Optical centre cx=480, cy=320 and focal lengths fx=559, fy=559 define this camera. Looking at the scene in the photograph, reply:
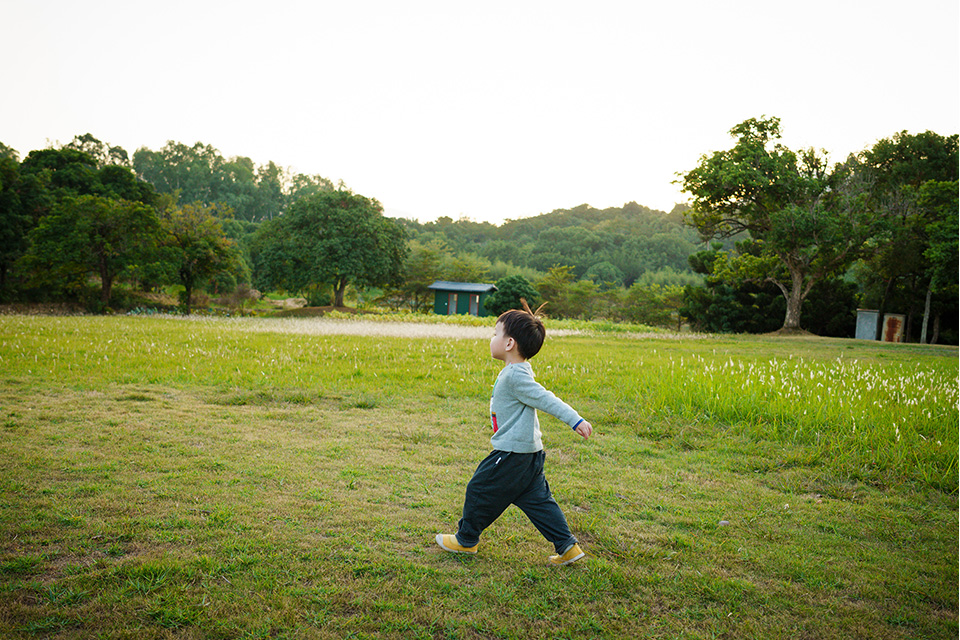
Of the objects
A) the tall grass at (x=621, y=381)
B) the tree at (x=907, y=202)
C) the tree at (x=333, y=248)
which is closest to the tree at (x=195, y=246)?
the tree at (x=333, y=248)

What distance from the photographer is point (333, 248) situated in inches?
1336

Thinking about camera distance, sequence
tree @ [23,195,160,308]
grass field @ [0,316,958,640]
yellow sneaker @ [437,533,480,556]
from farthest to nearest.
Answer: tree @ [23,195,160,308], yellow sneaker @ [437,533,480,556], grass field @ [0,316,958,640]

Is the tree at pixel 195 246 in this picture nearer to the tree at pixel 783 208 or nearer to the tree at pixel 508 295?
the tree at pixel 508 295

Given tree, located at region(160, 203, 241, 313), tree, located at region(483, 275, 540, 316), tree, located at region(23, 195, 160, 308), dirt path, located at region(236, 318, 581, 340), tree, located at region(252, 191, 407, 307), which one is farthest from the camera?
tree, located at region(252, 191, 407, 307)

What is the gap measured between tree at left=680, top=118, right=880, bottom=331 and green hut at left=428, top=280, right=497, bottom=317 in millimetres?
17200

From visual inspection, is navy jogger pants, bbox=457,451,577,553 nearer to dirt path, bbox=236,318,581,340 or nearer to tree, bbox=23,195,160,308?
dirt path, bbox=236,318,581,340

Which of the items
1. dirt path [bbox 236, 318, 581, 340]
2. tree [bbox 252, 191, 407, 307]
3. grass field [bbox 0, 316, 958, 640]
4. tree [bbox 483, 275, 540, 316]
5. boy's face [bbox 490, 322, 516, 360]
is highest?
tree [bbox 252, 191, 407, 307]

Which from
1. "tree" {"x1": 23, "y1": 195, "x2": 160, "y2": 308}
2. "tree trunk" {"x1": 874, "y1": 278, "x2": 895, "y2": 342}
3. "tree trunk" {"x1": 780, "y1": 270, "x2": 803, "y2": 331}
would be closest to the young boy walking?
"tree" {"x1": 23, "y1": 195, "x2": 160, "y2": 308}

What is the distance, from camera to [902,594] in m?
2.63

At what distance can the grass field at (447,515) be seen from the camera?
234cm

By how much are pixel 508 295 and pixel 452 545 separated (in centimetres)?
3065

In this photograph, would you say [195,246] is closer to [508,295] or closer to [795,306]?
[508,295]

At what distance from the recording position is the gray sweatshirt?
2.83 m

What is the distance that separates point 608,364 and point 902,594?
731cm
